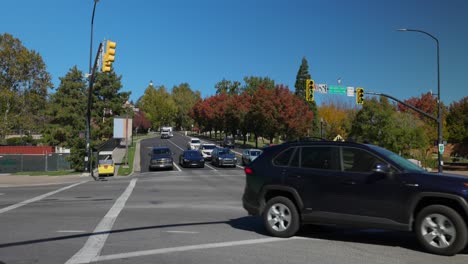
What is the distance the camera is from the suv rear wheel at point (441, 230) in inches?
257

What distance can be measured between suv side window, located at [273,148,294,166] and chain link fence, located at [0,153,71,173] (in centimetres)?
3087

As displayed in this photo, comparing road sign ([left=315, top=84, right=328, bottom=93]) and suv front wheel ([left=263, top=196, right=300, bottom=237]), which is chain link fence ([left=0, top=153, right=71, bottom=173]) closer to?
road sign ([left=315, top=84, right=328, bottom=93])

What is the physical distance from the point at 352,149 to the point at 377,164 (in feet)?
1.85

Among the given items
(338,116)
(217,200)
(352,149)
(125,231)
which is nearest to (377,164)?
(352,149)

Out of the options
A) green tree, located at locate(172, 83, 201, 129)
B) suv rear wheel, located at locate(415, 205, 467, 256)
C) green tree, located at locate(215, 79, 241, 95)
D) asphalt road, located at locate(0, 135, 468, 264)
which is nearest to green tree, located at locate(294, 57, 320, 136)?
green tree, located at locate(215, 79, 241, 95)

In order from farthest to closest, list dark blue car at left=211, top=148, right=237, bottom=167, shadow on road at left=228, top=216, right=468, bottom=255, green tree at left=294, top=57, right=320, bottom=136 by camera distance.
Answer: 1. green tree at left=294, top=57, right=320, bottom=136
2. dark blue car at left=211, top=148, right=237, bottom=167
3. shadow on road at left=228, top=216, right=468, bottom=255

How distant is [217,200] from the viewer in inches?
601

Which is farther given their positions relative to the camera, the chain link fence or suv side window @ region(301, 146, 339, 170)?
the chain link fence

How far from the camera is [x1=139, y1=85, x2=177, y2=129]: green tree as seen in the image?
137 meters

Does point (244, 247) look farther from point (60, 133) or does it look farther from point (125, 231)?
point (60, 133)

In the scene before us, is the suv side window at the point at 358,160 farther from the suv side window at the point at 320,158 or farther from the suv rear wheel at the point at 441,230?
the suv rear wheel at the point at 441,230

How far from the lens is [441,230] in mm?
6711

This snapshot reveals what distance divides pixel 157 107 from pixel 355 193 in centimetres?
13339

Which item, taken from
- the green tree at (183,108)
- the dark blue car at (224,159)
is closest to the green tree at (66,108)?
the dark blue car at (224,159)
